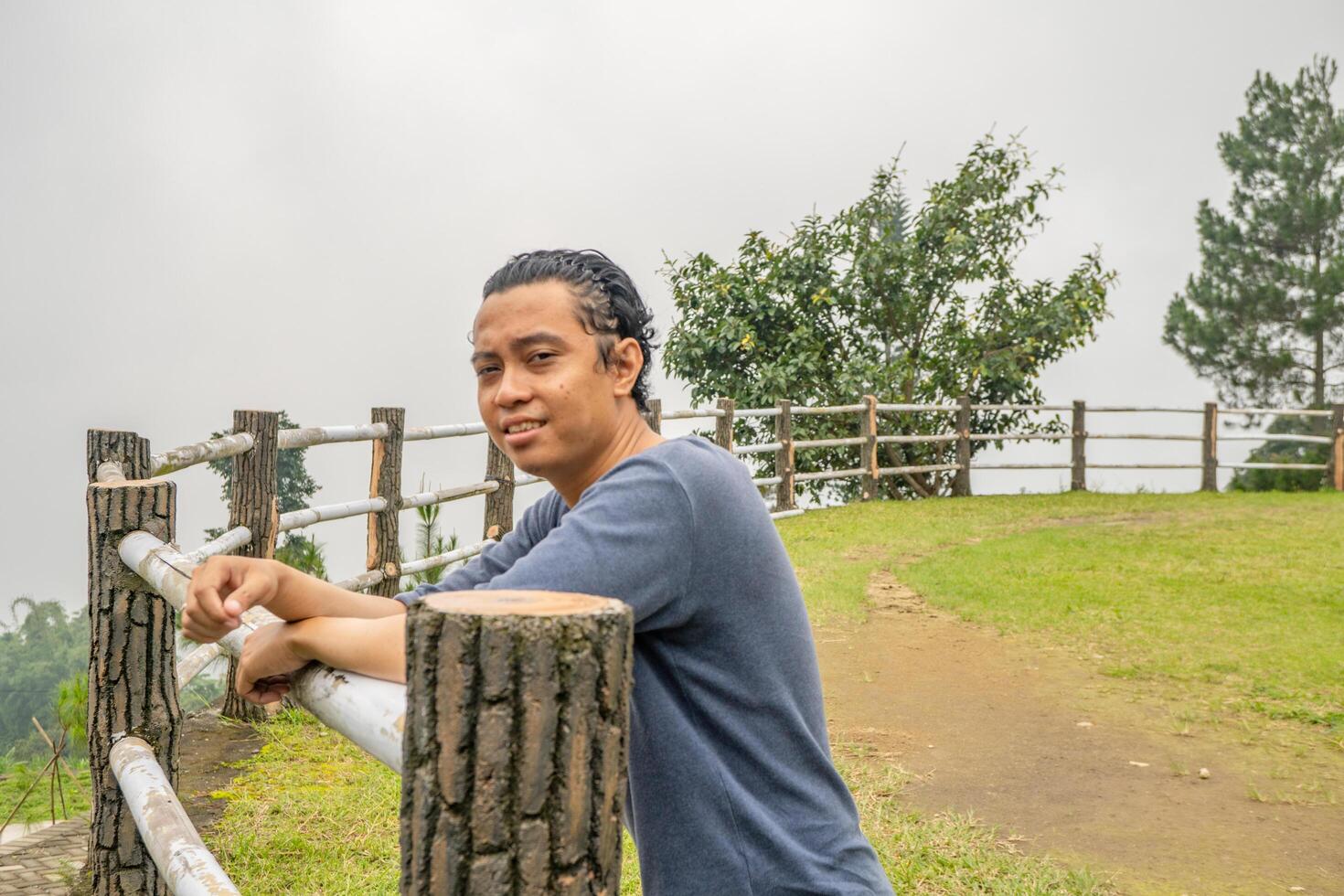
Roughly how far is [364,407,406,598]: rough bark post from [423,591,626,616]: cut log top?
198 inches

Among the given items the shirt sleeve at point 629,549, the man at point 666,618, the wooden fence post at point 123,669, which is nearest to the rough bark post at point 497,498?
the wooden fence post at point 123,669

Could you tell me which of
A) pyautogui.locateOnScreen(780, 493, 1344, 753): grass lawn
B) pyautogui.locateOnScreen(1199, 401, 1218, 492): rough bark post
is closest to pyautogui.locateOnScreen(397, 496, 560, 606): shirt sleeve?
pyautogui.locateOnScreen(780, 493, 1344, 753): grass lawn

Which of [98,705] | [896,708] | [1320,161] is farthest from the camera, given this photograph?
[1320,161]

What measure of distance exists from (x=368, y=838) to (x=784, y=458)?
971 centimetres

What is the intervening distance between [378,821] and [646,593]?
3019 mm

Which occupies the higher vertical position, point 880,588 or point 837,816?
point 837,816

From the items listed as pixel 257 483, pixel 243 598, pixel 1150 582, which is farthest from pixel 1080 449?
pixel 243 598

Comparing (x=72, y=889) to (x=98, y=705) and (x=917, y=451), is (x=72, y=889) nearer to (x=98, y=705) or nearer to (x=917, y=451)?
(x=98, y=705)

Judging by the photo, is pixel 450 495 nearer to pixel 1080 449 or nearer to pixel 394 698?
pixel 394 698

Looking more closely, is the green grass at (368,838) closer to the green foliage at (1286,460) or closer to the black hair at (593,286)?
the black hair at (593,286)

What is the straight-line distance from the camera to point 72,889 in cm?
344

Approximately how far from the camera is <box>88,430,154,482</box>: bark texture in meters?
3.08

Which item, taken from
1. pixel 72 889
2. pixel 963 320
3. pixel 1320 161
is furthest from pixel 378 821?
pixel 1320 161

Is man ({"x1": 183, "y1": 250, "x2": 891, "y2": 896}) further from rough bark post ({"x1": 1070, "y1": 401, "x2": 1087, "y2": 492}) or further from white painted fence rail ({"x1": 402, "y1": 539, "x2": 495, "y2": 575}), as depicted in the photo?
rough bark post ({"x1": 1070, "y1": 401, "x2": 1087, "y2": 492})
